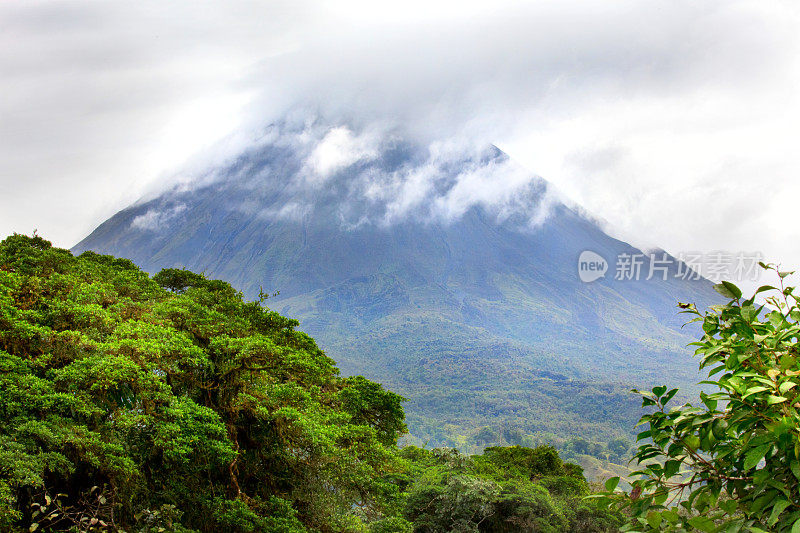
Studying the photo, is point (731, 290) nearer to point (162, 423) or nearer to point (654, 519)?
point (654, 519)

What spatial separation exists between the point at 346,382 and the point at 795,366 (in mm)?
12538

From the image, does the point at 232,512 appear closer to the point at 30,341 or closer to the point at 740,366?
the point at 30,341

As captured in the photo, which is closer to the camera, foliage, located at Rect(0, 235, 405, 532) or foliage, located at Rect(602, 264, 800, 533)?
foliage, located at Rect(602, 264, 800, 533)

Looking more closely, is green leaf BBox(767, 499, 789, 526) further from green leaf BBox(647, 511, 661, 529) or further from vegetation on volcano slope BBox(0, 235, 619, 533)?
vegetation on volcano slope BBox(0, 235, 619, 533)

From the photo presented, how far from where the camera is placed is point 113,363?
279 inches

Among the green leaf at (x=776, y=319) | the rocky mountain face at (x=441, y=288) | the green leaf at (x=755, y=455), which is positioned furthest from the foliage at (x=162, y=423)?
the rocky mountain face at (x=441, y=288)

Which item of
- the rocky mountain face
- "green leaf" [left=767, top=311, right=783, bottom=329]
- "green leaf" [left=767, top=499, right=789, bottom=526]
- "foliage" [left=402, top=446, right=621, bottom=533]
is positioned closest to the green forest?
"green leaf" [left=767, top=311, right=783, bottom=329]

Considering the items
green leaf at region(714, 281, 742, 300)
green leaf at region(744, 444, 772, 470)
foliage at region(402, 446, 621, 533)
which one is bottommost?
foliage at region(402, 446, 621, 533)

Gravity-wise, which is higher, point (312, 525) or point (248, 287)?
point (248, 287)

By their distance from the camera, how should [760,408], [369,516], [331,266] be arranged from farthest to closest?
[331,266], [369,516], [760,408]

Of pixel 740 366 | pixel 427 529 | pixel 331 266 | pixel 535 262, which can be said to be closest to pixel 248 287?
pixel 331 266

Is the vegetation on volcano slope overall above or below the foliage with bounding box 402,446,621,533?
above

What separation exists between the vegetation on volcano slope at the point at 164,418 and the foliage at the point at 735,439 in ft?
16.3

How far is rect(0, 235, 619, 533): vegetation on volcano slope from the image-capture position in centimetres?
654
